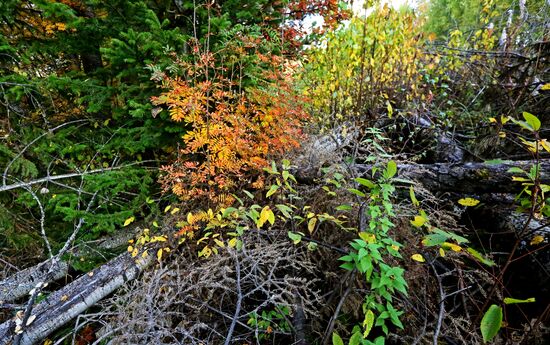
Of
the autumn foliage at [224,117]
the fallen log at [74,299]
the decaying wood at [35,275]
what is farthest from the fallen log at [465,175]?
the decaying wood at [35,275]

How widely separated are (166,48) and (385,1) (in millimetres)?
2851

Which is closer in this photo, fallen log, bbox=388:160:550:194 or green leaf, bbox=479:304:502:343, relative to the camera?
green leaf, bbox=479:304:502:343

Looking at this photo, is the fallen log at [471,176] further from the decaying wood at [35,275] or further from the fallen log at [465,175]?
the decaying wood at [35,275]

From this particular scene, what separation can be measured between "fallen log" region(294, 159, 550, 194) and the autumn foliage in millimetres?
604

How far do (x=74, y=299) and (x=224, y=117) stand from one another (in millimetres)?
1915

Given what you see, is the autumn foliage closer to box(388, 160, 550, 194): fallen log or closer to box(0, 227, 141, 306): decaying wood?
box(0, 227, 141, 306): decaying wood

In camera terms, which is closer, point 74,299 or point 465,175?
point 74,299

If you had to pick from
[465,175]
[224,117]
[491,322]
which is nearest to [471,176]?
[465,175]

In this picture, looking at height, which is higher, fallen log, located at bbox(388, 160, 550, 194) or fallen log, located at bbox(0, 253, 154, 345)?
fallen log, located at bbox(388, 160, 550, 194)

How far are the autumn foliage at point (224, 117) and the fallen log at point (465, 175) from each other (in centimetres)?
60

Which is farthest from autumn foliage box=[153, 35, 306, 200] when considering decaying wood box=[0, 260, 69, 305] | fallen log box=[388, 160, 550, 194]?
decaying wood box=[0, 260, 69, 305]

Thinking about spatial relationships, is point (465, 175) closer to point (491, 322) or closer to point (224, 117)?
point (491, 322)

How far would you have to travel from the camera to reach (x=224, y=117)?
2.30 meters

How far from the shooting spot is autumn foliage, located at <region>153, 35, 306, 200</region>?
2178mm
